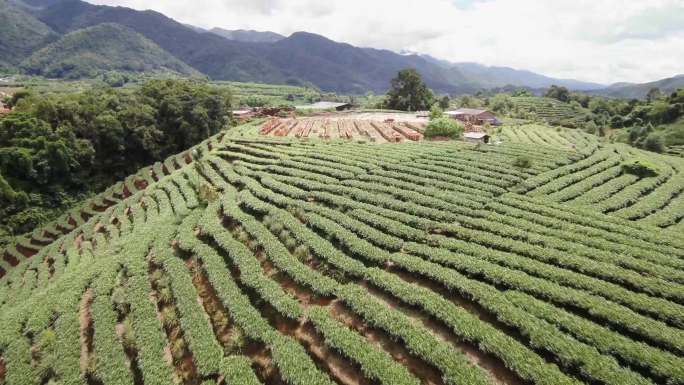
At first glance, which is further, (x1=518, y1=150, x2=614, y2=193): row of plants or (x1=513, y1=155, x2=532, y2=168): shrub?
(x1=513, y1=155, x2=532, y2=168): shrub

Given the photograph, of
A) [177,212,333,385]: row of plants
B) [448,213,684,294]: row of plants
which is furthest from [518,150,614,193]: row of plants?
[177,212,333,385]: row of plants

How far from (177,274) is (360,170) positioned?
19313 mm

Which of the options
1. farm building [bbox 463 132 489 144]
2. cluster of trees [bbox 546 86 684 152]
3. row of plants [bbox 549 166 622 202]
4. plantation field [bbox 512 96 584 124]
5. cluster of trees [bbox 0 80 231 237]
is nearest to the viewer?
Result: row of plants [bbox 549 166 622 202]

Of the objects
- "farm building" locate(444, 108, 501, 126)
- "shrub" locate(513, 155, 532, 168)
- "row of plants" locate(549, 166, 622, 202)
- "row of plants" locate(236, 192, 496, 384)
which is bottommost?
"farm building" locate(444, 108, 501, 126)

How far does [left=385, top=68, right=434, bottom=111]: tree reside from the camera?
10838 centimetres

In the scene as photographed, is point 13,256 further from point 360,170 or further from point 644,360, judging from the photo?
point 644,360

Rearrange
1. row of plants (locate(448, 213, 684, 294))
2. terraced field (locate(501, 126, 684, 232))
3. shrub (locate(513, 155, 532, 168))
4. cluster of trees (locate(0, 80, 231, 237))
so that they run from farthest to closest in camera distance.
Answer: cluster of trees (locate(0, 80, 231, 237)) → shrub (locate(513, 155, 532, 168)) → terraced field (locate(501, 126, 684, 232)) → row of plants (locate(448, 213, 684, 294))

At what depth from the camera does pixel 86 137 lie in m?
52.2

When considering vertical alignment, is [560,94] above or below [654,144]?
above

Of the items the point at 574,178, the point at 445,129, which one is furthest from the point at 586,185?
the point at 445,129

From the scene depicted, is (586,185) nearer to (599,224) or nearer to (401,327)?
(599,224)

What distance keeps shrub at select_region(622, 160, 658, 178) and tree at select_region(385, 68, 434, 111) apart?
256 ft

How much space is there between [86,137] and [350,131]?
42820 millimetres

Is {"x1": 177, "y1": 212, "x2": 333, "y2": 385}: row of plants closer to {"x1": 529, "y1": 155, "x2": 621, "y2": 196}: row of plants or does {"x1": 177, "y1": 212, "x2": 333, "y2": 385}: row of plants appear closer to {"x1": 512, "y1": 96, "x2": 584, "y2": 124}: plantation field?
{"x1": 529, "y1": 155, "x2": 621, "y2": 196}: row of plants
